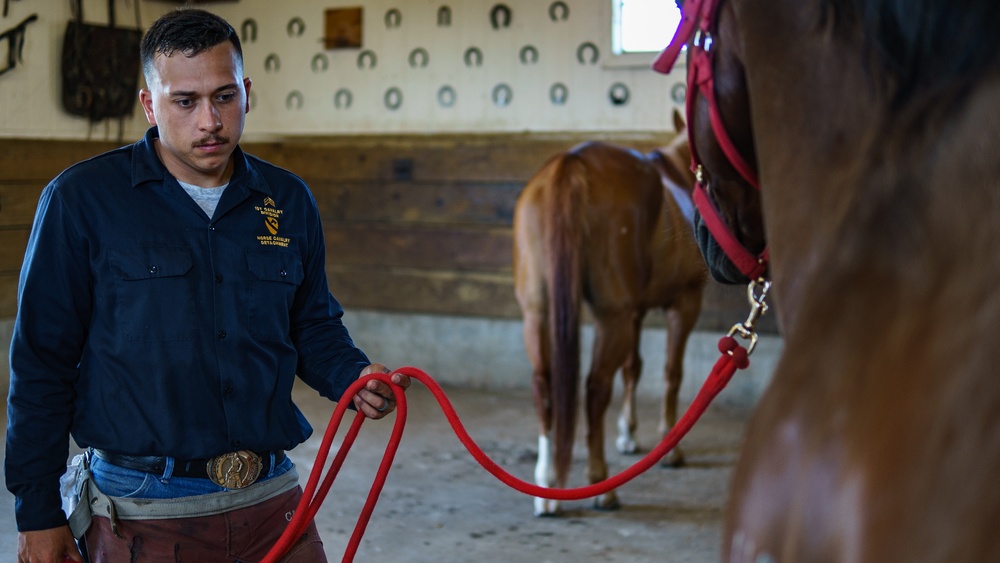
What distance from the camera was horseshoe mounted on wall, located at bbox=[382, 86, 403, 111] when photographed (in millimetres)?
5516

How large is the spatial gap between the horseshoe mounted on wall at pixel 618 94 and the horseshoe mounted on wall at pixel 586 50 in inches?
7.0

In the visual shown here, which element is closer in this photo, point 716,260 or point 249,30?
point 716,260

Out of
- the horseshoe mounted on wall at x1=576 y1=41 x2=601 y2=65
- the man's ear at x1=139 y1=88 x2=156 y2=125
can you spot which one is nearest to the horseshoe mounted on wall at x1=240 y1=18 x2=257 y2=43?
the horseshoe mounted on wall at x1=576 y1=41 x2=601 y2=65

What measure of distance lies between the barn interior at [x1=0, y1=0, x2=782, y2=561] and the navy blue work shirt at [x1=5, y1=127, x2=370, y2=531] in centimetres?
279

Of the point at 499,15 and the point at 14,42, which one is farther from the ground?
the point at 499,15

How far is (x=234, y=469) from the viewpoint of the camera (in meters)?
1.39

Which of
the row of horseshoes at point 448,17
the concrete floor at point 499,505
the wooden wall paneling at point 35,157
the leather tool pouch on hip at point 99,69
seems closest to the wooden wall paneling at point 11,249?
the wooden wall paneling at point 35,157

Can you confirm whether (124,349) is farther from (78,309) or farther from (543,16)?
(543,16)

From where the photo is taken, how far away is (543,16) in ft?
16.7

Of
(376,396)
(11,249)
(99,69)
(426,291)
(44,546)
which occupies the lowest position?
(426,291)

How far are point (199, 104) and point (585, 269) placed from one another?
2.14 meters

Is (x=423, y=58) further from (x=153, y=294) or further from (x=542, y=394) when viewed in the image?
(x=153, y=294)

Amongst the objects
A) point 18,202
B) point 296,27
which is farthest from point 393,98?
point 18,202

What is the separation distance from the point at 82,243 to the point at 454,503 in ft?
7.52
